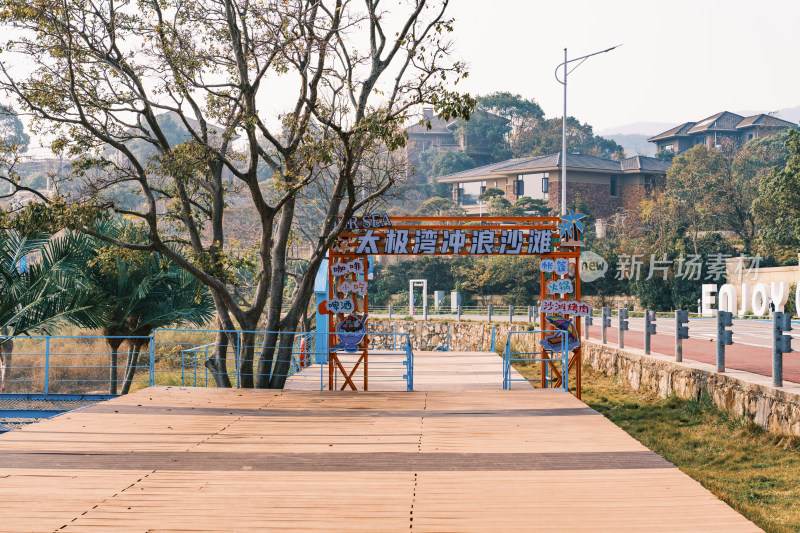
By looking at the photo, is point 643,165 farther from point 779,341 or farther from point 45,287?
point 45,287

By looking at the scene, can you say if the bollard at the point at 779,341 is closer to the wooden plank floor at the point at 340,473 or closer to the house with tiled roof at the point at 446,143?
the wooden plank floor at the point at 340,473

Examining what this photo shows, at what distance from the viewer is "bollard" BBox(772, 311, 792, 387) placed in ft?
33.8

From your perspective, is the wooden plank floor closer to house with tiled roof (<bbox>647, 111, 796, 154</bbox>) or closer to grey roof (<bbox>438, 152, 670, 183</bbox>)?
grey roof (<bbox>438, 152, 670, 183</bbox>)

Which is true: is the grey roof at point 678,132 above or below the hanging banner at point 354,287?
above

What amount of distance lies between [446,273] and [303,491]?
41.9 m

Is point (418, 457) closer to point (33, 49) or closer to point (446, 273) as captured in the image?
point (33, 49)

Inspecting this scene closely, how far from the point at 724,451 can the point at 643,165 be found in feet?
165

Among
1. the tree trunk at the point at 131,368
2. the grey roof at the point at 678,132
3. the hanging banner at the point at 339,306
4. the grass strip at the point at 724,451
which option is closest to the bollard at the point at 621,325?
the grass strip at the point at 724,451

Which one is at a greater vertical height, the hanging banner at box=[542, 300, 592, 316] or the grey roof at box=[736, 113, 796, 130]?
the grey roof at box=[736, 113, 796, 130]

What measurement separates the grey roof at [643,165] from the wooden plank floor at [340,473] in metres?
49.8

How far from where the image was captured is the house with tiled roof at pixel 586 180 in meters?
55.7

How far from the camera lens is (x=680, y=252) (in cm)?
4069

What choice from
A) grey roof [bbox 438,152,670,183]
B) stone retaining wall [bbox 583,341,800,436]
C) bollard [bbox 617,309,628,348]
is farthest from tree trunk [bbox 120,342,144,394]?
grey roof [bbox 438,152,670,183]

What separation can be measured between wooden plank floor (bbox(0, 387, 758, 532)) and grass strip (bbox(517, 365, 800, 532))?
177cm
